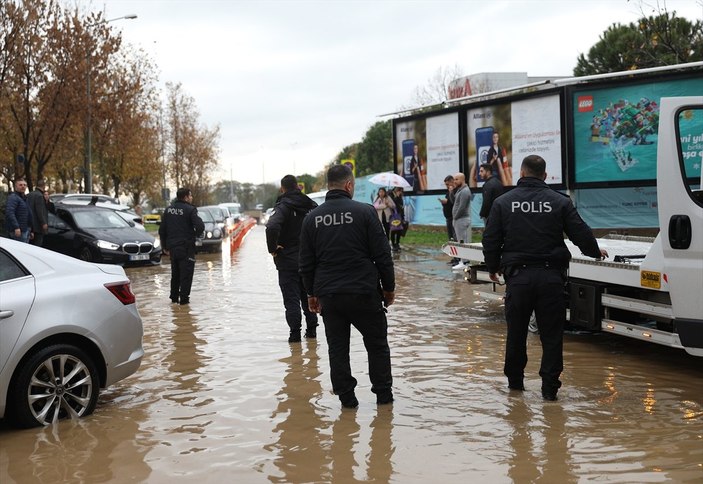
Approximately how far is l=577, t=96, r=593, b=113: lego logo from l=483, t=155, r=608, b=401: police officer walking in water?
16.0 meters

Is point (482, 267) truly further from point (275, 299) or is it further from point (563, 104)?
point (563, 104)

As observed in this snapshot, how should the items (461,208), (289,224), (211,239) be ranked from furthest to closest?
(211,239)
(461,208)
(289,224)

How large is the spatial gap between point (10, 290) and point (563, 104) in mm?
18562

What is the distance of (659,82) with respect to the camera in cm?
2062

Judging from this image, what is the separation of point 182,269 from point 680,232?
8.37m

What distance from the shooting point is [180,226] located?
13.3 meters

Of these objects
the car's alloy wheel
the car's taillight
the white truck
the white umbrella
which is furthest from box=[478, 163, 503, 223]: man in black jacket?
the white umbrella

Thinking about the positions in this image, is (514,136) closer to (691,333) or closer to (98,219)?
(98,219)

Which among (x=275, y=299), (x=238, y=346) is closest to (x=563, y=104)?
(x=275, y=299)

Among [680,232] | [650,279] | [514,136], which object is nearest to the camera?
[680,232]

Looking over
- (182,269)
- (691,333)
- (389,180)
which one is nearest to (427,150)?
(389,180)

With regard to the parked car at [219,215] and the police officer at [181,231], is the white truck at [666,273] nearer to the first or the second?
the police officer at [181,231]

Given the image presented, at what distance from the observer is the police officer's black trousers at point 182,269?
13250 millimetres

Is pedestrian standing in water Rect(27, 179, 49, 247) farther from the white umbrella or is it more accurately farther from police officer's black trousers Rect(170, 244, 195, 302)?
the white umbrella
